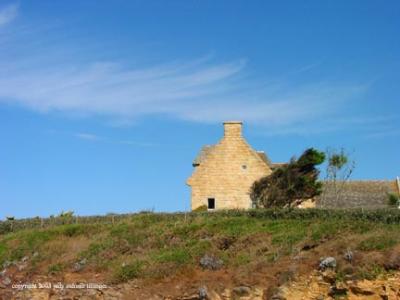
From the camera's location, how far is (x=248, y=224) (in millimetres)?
30219

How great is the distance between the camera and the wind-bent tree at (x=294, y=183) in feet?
133

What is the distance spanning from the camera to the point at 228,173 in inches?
1869

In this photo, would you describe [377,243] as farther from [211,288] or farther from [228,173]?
[228,173]

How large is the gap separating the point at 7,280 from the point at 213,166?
829 inches

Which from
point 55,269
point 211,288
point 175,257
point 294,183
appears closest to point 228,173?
point 294,183

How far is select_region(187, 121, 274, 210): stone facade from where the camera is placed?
47.1 metres

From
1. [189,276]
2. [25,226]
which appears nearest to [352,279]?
[189,276]

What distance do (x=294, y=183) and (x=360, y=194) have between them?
1574 centimetres

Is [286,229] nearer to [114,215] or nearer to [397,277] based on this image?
[397,277]

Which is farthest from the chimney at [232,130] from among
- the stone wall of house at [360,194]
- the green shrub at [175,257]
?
the green shrub at [175,257]

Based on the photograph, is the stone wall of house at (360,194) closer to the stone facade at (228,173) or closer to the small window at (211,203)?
the stone facade at (228,173)

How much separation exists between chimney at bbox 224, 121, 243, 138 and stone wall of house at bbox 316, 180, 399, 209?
352 inches

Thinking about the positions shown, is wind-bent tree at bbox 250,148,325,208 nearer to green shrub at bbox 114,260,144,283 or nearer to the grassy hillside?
the grassy hillside

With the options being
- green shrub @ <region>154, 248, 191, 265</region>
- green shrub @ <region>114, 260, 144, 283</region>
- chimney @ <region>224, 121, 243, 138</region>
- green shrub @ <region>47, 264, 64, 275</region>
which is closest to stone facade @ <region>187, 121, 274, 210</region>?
chimney @ <region>224, 121, 243, 138</region>
